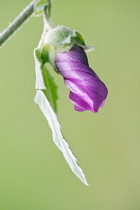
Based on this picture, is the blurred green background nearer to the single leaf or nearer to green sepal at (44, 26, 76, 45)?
green sepal at (44, 26, 76, 45)

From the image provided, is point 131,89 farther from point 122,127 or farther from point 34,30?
point 34,30

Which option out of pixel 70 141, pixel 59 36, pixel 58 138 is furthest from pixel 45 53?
pixel 70 141

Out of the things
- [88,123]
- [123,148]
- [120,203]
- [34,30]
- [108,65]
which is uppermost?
[34,30]

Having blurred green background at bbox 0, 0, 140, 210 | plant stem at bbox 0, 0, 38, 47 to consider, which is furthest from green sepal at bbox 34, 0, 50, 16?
blurred green background at bbox 0, 0, 140, 210

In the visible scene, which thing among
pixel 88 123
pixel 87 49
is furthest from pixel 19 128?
pixel 87 49

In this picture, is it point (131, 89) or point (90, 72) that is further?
point (131, 89)

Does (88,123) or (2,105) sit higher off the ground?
(2,105)
